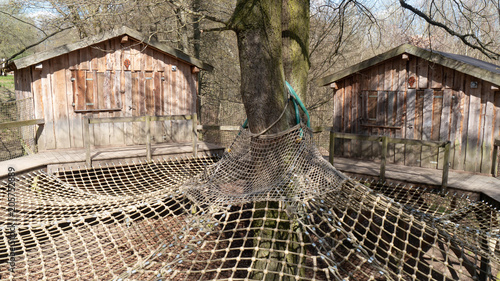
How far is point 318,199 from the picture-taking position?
3.86 metres

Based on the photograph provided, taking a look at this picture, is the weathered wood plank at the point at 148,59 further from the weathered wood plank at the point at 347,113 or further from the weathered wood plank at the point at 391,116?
the weathered wood plank at the point at 391,116

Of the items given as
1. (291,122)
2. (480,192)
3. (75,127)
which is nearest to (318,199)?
(291,122)

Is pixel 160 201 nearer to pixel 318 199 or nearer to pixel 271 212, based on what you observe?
pixel 271 212

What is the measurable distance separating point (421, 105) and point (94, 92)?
24.6 ft

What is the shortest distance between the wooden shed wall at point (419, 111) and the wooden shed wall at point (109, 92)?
165 inches

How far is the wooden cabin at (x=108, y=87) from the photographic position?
873cm

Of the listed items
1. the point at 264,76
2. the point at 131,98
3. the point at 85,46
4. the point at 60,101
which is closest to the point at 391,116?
the point at 264,76

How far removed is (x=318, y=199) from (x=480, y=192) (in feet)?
11.9

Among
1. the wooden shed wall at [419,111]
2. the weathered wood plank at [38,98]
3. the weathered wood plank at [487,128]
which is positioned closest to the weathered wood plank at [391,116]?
the wooden shed wall at [419,111]

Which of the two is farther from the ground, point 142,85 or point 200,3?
point 200,3

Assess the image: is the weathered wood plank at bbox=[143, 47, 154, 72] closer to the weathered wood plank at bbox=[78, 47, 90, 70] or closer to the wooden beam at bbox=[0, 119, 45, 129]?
the weathered wood plank at bbox=[78, 47, 90, 70]

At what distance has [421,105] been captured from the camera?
Answer: 8672 mm

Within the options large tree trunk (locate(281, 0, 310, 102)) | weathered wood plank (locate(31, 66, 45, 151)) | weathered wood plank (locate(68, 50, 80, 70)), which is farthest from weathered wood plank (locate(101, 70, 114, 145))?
large tree trunk (locate(281, 0, 310, 102))

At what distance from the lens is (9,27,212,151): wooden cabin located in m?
8.73
